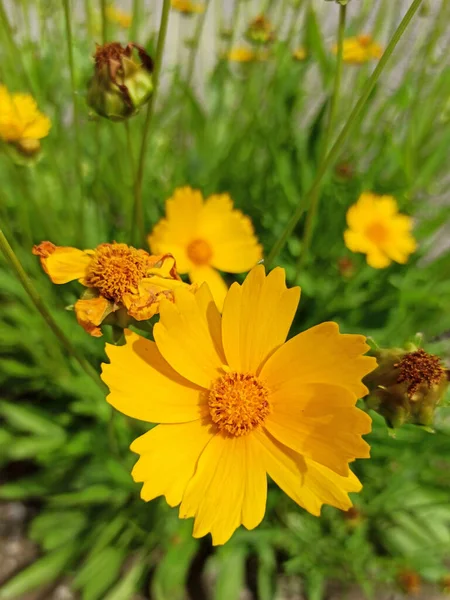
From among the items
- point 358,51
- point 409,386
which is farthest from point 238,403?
point 358,51

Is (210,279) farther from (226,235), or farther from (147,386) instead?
(147,386)

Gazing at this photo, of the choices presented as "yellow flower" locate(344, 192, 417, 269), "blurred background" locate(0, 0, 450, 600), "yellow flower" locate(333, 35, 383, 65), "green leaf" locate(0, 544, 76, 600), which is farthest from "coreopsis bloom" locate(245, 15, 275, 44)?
"green leaf" locate(0, 544, 76, 600)

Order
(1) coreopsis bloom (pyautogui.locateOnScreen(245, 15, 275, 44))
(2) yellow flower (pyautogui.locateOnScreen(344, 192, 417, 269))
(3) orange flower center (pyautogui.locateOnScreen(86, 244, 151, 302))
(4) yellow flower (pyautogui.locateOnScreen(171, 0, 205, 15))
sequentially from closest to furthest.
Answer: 1. (3) orange flower center (pyautogui.locateOnScreen(86, 244, 151, 302))
2. (2) yellow flower (pyautogui.locateOnScreen(344, 192, 417, 269))
3. (1) coreopsis bloom (pyautogui.locateOnScreen(245, 15, 275, 44))
4. (4) yellow flower (pyautogui.locateOnScreen(171, 0, 205, 15))

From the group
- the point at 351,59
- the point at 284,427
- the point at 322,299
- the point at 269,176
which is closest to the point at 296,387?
the point at 284,427

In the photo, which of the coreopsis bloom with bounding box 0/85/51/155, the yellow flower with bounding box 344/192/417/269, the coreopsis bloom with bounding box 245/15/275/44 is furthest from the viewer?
the coreopsis bloom with bounding box 245/15/275/44

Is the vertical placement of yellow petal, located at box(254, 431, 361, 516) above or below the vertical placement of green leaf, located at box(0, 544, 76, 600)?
above

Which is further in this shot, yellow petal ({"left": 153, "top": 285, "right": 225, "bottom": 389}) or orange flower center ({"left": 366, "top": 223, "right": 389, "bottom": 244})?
A: orange flower center ({"left": 366, "top": 223, "right": 389, "bottom": 244})

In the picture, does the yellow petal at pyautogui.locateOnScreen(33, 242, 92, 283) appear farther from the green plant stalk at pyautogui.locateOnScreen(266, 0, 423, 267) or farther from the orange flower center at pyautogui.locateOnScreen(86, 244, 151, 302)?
the green plant stalk at pyautogui.locateOnScreen(266, 0, 423, 267)

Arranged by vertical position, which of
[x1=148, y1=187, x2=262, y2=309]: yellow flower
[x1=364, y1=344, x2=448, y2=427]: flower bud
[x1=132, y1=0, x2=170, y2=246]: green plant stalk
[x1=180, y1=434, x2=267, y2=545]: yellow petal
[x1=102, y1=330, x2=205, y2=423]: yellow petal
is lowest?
[x1=148, y1=187, x2=262, y2=309]: yellow flower
